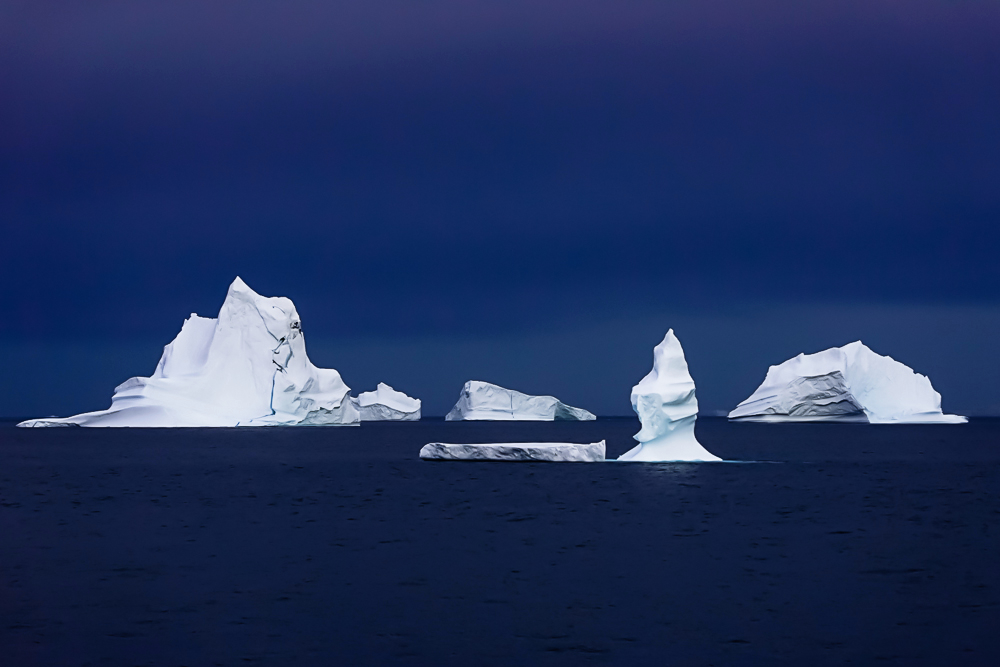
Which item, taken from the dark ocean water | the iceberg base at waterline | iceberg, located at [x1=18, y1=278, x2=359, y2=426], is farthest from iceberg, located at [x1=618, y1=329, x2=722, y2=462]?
iceberg, located at [x1=18, y1=278, x2=359, y2=426]

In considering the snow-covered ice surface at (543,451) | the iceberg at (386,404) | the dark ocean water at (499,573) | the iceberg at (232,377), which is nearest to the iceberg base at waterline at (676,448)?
the dark ocean water at (499,573)

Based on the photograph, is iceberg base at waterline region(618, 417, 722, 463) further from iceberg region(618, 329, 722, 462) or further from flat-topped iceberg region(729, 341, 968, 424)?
flat-topped iceberg region(729, 341, 968, 424)

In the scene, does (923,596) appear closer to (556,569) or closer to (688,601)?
(688,601)

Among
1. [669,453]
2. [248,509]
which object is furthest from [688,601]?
[669,453]

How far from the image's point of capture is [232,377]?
59.0m

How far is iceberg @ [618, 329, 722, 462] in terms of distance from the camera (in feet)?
90.1

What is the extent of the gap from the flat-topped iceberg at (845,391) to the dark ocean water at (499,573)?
3973 cm

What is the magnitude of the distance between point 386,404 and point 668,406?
76216mm

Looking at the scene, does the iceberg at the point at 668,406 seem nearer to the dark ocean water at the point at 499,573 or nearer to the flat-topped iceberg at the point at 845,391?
the dark ocean water at the point at 499,573

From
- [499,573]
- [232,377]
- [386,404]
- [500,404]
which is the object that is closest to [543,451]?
[499,573]

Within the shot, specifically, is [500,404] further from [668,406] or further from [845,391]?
[668,406]

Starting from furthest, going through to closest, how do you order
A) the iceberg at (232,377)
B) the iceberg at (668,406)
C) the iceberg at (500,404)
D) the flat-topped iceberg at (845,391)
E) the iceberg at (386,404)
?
the iceberg at (386,404) < the iceberg at (500,404) < the flat-topped iceberg at (845,391) < the iceberg at (232,377) < the iceberg at (668,406)

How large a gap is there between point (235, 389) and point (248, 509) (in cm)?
3915

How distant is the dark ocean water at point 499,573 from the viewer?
9484 millimetres
